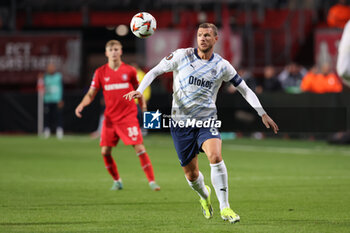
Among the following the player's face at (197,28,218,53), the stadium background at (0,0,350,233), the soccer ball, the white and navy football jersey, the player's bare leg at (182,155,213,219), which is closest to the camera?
the player's face at (197,28,218,53)

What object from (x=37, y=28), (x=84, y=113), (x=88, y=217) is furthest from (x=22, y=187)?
(x=37, y=28)

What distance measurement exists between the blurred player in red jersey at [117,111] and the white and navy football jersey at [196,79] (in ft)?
10.4

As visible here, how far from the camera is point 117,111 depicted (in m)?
11.4

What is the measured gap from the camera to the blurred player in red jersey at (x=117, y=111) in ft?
37.0

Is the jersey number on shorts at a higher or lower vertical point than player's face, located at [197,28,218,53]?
lower

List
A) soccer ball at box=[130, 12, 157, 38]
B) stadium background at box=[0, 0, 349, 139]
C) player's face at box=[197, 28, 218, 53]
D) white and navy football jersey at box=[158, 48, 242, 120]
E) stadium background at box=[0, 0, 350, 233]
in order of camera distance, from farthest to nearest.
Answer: stadium background at box=[0, 0, 349, 139], soccer ball at box=[130, 12, 157, 38], stadium background at box=[0, 0, 350, 233], white and navy football jersey at box=[158, 48, 242, 120], player's face at box=[197, 28, 218, 53]

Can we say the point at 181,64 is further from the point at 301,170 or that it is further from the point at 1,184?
the point at 301,170

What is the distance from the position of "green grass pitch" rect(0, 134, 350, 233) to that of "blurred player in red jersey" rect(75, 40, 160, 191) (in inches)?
16.4

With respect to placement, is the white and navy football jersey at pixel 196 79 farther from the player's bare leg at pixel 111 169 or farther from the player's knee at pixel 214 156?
the player's bare leg at pixel 111 169

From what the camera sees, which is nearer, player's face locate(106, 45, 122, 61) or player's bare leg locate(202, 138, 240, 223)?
player's bare leg locate(202, 138, 240, 223)

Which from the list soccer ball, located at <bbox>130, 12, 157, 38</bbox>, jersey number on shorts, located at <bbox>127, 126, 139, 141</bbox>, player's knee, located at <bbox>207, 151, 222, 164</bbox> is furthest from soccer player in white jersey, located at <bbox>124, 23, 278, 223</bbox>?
jersey number on shorts, located at <bbox>127, 126, 139, 141</bbox>

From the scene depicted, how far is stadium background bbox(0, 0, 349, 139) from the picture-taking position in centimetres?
2675

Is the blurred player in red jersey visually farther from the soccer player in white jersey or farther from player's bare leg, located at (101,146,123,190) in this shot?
the soccer player in white jersey

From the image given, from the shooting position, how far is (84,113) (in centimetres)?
2638
